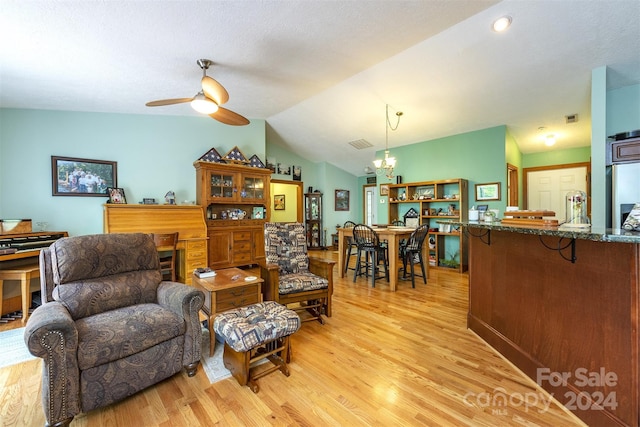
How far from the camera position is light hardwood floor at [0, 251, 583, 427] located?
1477mm

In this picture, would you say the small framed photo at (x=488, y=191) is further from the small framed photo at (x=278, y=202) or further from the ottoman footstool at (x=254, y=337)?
the small framed photo at (x=278, y=202)

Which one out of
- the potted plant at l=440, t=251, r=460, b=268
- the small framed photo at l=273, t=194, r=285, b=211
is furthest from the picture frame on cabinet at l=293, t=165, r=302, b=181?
the potted plant at l=440, t=251, r=460, b=268

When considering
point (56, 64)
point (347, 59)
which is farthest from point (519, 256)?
point (56, 64)

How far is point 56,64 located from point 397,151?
5746 millimetres

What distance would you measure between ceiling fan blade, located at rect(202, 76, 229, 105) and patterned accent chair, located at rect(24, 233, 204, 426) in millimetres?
1463

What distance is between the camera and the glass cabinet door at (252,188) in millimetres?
5156

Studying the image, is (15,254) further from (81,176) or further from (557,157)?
(557,157)

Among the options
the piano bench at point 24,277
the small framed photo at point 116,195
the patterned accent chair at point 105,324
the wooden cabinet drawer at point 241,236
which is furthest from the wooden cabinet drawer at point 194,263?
the patterned accent chair at point 105,324

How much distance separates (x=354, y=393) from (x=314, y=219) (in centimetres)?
613

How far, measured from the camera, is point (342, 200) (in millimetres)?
8125

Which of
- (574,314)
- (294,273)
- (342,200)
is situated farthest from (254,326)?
(342,200)

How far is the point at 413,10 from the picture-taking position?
7.88ft

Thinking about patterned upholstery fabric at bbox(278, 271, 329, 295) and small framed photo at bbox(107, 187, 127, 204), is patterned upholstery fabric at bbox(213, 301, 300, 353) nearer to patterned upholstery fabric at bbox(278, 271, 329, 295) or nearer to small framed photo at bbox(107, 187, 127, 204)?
patterned upholstery fabric at bbox(278, 271, 329, 295)

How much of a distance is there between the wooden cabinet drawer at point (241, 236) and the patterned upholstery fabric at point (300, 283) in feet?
7.99
